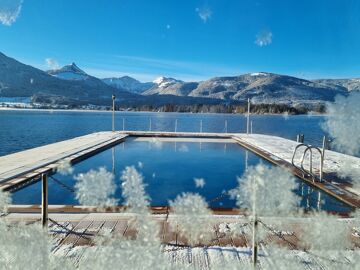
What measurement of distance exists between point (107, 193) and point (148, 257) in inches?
17.7

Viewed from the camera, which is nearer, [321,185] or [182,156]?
[321,185]

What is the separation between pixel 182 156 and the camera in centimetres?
1049

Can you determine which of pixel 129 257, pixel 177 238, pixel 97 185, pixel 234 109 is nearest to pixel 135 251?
pixel 129 257

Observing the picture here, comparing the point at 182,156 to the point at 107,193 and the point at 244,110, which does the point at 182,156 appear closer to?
the point at 107,193

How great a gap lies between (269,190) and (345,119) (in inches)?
17.3

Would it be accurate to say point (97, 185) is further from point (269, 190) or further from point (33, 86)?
point (33, 86)

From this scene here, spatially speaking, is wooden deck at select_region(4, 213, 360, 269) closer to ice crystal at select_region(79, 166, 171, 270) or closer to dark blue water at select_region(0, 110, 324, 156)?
ice crystal at select_region(79, 166, 171, 270)

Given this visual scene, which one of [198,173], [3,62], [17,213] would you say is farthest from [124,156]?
[3,62]

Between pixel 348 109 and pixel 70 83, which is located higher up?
pixel 70 83

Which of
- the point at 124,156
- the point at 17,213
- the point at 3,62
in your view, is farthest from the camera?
the point at 3,62

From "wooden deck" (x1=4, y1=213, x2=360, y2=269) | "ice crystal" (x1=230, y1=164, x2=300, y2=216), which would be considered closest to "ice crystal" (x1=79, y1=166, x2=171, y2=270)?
"ice crystal" (x1=230, y1=164, x2=300, y2=216)

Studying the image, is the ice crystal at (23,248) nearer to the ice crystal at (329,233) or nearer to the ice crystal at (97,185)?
the ice crystal at (97,185)

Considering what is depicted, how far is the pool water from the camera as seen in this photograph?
16.7 feet

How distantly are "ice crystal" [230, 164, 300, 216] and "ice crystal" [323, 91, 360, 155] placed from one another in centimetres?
30
